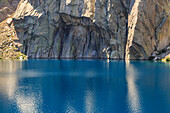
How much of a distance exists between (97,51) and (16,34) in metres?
55.6

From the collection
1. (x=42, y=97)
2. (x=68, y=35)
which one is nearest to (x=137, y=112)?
(x=42, y=97)

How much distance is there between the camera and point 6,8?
490 ft

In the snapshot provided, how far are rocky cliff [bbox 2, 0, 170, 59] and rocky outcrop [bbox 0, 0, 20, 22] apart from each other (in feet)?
107

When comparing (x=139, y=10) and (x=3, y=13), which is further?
(x=3, y=13)

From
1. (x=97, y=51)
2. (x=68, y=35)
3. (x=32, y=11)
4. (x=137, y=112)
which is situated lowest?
(x=137, y=112)

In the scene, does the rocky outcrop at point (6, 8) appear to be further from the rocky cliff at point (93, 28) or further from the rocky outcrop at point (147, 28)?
the rocky outcrop at point (147, 28)

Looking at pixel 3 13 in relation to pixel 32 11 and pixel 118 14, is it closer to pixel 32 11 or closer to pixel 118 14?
pixel 32 11

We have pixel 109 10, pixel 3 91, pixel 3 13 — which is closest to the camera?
pixel 3 91

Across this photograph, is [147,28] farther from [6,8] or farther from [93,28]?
[6,8]

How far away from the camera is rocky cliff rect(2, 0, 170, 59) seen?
8612 centimetres

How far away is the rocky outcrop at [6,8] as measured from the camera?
488ft

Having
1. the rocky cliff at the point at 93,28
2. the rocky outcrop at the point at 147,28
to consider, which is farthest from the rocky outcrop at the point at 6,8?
the rocky outcrop at the point at 147,28

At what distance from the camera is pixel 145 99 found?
19656 millimetres

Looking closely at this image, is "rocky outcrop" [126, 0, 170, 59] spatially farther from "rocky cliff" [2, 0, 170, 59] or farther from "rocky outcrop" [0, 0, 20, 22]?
"rocky outcrop" [0, 0, 20, 22]
